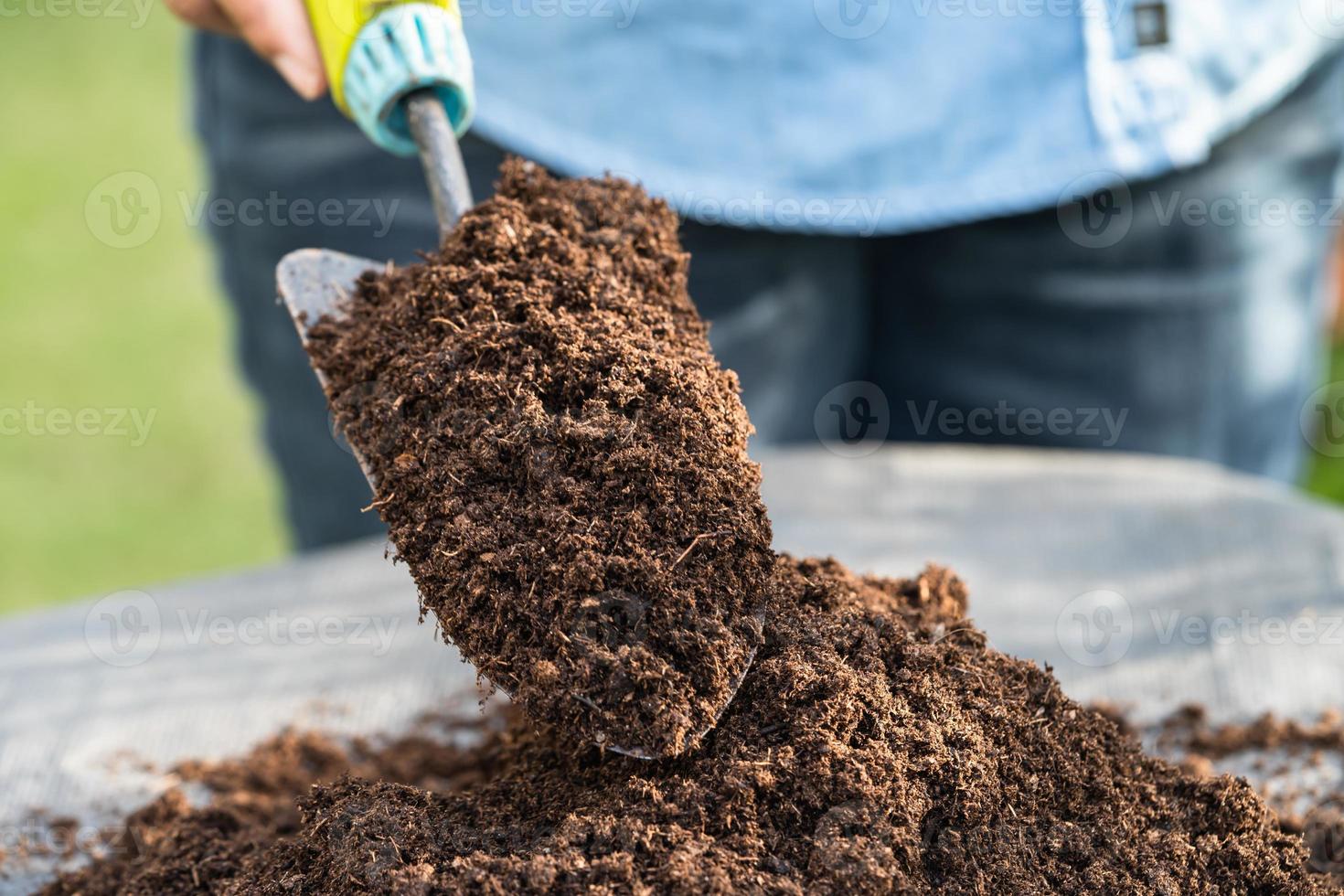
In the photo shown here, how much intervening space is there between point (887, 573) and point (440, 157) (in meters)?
0.76

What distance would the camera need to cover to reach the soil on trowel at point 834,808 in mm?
755

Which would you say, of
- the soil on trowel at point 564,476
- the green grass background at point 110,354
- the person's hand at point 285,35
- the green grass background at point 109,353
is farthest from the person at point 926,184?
Answer: the green grass background at point 110,354

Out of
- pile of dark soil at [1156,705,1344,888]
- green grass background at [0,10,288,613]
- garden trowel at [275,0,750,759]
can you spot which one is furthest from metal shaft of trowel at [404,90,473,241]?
green grass background at [0,10,288,613]

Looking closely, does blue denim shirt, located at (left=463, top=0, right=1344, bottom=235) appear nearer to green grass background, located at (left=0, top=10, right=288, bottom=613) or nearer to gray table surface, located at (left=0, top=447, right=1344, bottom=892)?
gray table surface, located at (left=0, top=447, right=1344, bottom=892)

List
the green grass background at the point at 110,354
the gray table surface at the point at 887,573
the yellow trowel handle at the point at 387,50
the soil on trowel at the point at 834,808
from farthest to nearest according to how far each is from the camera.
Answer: the green grass background at the point at 110,354, the gray table surface at the point at 887,573, the yellow trowel handle at the point at 387,50, the soil on trowel at the point at 834,808

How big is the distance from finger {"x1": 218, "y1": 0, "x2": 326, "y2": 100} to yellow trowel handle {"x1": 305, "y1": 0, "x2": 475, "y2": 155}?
0.02m

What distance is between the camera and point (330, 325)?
38.7 inches

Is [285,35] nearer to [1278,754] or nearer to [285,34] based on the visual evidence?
[285,34]

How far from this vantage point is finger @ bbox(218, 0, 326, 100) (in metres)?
1.07

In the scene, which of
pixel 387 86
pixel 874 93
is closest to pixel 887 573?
pixel 874 93

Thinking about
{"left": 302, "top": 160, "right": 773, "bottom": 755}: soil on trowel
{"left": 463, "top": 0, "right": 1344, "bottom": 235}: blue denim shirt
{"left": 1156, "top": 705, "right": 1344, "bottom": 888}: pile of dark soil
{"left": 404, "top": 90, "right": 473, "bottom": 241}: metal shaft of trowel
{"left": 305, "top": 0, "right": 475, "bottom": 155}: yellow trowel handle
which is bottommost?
{"left": 1156, "top": 705, "right": 1344, "bottom": 888}: pile of dark soil

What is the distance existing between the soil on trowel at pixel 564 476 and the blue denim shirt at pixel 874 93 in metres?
0.54

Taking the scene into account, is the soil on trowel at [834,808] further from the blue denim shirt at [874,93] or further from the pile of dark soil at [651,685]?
the blue denim shirt at [874,93]

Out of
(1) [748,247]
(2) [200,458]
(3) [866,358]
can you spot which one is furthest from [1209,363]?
(2) [200,458]
